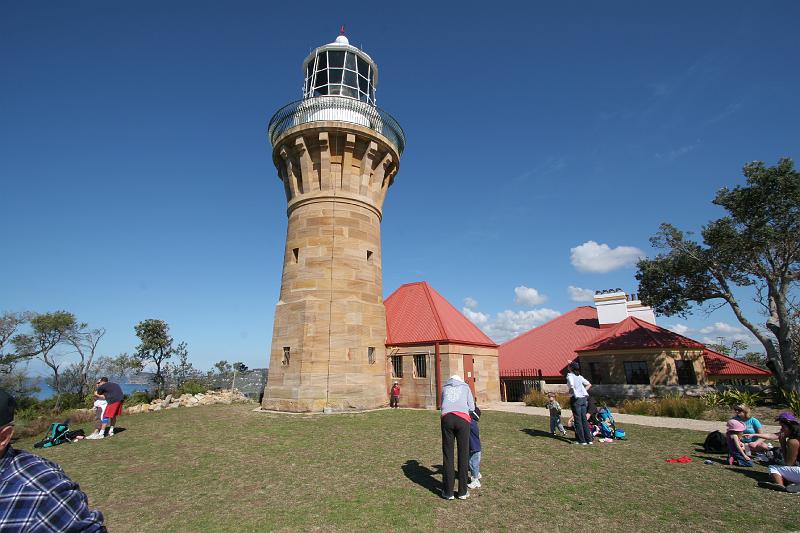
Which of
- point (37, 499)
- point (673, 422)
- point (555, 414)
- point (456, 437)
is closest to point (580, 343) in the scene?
point (673, 422)

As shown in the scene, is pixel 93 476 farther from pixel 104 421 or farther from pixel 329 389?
pixel 329 389

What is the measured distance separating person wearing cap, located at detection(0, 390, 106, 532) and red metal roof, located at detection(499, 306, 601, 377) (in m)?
26.8

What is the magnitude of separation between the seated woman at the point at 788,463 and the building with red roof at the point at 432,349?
12.3 meters

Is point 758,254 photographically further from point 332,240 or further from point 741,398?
point 332,240

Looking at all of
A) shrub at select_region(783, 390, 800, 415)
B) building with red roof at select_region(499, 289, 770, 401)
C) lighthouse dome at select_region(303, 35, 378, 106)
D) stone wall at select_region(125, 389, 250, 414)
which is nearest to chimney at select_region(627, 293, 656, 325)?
building with red roof at select_region(499, 289, 770, 401)

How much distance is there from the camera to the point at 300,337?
16.9 meters

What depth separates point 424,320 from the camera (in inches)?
798

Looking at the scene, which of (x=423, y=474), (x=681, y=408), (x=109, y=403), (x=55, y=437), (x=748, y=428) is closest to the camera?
(x=423, y=474)

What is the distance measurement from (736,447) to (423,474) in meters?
6.64

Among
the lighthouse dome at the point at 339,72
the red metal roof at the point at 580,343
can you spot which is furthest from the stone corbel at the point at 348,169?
the red metal roof at the point at 580,343

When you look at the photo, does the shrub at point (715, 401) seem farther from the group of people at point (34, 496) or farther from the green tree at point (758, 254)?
the group of people at point (34, 496)

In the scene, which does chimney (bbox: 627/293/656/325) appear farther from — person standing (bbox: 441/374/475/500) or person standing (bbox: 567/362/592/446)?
person standing (bbox: 441/374/475/500)

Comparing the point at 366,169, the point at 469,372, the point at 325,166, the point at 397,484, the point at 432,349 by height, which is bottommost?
the point at 397,484

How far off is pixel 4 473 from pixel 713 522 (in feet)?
24.7
